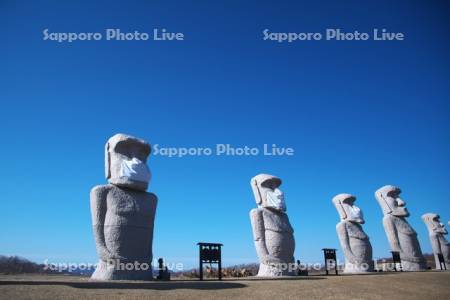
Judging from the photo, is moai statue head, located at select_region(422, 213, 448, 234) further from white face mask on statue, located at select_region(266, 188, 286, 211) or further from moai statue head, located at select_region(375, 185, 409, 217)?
white face mask on statue, located at select_region(266, 188, 286, 211)

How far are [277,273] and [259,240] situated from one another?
1629mm

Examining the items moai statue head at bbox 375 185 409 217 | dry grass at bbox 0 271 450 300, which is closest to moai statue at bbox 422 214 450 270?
moai statue head at bbox 375 185 409 217

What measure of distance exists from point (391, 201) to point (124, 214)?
58.0 ft

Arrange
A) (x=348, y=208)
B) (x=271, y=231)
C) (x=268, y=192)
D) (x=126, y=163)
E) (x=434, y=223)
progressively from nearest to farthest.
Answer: (x=126, y=163)
(x=271, y=231)
(x=268, y=192)
(x=348, y=208)
(x=434, y=223)

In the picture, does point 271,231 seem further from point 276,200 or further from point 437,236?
point 437,236

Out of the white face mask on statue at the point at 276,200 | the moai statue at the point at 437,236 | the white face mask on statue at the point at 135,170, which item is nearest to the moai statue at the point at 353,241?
the white face mask on statue at the point at 276,200

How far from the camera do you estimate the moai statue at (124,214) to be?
13.6 meters

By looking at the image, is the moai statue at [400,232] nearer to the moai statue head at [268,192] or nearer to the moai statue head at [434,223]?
the moai statue head at [434,223]

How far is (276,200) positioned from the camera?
19.3m

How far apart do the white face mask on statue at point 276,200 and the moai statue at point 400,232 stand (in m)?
9.06

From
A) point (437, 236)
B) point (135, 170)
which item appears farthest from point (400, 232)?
point (135, 170)

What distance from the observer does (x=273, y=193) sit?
1958 centimetres

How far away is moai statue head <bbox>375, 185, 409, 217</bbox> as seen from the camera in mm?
25016

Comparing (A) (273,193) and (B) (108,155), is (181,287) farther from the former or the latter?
(A) (273,193)
